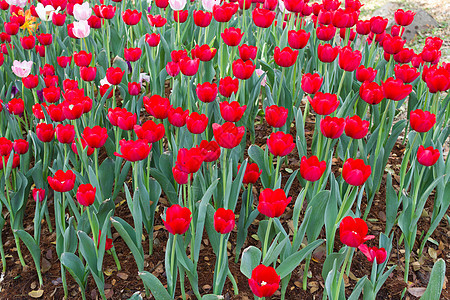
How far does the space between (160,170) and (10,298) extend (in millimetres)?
855

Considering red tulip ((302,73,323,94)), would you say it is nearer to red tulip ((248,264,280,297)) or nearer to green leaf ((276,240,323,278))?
green leaf ((276,240,323,278))

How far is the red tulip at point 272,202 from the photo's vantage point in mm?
1455

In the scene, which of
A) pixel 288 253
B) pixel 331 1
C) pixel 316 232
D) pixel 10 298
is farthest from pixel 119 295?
pixel 331 1

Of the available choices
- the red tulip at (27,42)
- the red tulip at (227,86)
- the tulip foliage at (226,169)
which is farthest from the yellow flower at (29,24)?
Result: the red tulip at (227,86)

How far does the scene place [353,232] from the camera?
4.51ft

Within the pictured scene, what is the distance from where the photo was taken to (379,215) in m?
2.42

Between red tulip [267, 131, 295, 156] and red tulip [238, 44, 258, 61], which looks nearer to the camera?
red tulip [267, 131, 295, 156]

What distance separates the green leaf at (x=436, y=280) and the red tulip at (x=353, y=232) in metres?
0.25

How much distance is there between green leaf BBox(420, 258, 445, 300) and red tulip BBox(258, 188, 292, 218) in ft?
1.64

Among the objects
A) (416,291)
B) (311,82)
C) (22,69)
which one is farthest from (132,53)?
(416,291)

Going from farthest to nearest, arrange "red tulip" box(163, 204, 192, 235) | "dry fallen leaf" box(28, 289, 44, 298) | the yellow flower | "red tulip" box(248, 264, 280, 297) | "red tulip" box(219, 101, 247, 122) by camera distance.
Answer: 1. the yellow flower
2. "dry fallen leaf" box(28, 289, 44, 298)
3. "red tulip" box(219, 101, 247, 122)
4. "red tulip" box(163, 204, 192, 235)
5. "red tulip" box(248, 264, 280, 297)

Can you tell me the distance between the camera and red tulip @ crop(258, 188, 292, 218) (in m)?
1.46

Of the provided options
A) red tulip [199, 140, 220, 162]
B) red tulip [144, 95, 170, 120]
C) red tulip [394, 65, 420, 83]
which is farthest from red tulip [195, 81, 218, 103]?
red tulip [394, 65, 420, 83]

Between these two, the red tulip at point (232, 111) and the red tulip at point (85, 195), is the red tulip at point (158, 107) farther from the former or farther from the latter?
the red tulip at point (85, 195)
